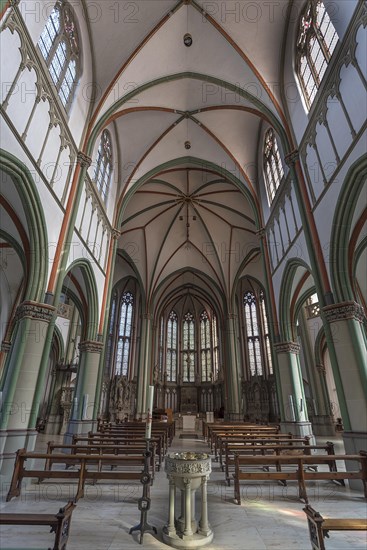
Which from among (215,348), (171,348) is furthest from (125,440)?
(171,348)

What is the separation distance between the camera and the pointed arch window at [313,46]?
28.8 feet

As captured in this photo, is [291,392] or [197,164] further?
[197,164]

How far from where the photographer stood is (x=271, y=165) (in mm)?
14531

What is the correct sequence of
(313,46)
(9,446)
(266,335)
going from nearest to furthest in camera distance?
(9,446)
(313,46)
(266,335)

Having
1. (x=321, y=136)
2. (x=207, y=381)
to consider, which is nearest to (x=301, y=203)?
(x=321, y=136)

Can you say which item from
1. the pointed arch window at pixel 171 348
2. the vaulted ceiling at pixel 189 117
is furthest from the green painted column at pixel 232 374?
the pointed arch window at pixel 171 348

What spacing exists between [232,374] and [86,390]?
44.6 ft

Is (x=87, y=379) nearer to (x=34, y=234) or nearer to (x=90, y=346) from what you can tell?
(x=90, y=346)

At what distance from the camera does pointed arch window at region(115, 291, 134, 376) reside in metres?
26.5

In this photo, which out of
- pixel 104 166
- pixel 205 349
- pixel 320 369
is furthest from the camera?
pixel 205 349

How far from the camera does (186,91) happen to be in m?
13.9

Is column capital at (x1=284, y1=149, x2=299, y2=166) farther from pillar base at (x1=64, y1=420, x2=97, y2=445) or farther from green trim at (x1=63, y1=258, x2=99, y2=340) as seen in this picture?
pillar base at (x1=64, y1=420, x2=97, y2=445)

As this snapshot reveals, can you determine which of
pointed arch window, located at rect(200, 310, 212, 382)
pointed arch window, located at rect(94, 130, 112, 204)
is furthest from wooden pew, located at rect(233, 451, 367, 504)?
pointed arch window, located at rect(200, 310, 212, 382)

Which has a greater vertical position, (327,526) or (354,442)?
(354,442)
